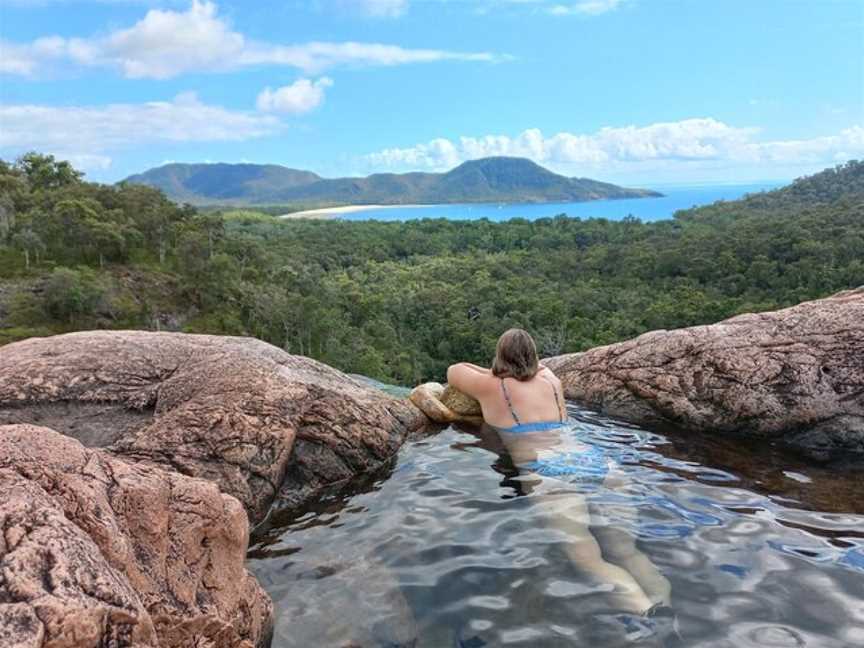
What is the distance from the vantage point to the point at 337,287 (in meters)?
85.0

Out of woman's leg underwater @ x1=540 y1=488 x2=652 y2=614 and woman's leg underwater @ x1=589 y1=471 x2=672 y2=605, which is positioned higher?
woman's leg underwater @ x1=540 y1=488 x2=652 y2=614

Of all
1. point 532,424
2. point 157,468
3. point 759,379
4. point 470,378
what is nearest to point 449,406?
point 470,378

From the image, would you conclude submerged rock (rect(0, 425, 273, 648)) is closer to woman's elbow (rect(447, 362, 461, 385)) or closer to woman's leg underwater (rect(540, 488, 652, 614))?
woman's leg underwater (rect(540, 488, 652, 614))

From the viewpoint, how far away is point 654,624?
13.9ft

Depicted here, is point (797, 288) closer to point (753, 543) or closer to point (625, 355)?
point (625, 355)

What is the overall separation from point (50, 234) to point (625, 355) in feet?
236

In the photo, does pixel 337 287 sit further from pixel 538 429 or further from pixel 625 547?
pixel 625 547

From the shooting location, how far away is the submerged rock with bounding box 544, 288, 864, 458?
27.4 ft

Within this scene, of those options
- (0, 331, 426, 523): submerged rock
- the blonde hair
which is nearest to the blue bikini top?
the blonde hair

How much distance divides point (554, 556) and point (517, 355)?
2.84m

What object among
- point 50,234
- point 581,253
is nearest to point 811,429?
point 50,234

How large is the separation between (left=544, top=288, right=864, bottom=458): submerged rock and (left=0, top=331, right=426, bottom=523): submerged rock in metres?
3.96

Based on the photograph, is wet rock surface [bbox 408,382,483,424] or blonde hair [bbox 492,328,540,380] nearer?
blonde hair [bbox 492,328,540,380]

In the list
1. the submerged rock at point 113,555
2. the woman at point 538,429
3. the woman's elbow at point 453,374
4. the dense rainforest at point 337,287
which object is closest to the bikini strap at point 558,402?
the woman at point 538,429
